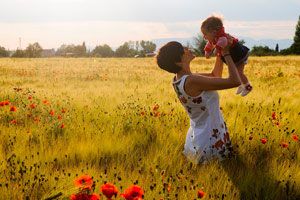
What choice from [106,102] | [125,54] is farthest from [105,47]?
[106,102]

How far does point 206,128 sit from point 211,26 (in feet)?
3.23

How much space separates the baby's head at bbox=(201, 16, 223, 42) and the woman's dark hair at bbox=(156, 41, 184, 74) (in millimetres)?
258

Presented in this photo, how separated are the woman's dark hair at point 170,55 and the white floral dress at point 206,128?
186 millimetres

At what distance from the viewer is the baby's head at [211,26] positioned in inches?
152

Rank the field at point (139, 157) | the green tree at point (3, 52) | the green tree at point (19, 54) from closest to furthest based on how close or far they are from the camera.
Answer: the field at point (139, 157) → the green tree at point (19, 54) → the green tree at point (3, 52)

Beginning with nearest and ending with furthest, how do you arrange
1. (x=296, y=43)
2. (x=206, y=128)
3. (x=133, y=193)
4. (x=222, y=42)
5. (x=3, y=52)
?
(x=133, y=193), (x=222, y=42), (x=206, y=128), (x=296, y=43), (x=3, y=52)

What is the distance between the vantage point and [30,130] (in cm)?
504

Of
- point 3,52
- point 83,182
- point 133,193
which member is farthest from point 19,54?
point 133,193

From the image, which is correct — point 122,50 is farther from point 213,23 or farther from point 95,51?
point 213,23

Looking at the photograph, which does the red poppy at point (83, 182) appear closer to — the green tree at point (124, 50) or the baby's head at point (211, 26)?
the baby's head at point (211, 26)

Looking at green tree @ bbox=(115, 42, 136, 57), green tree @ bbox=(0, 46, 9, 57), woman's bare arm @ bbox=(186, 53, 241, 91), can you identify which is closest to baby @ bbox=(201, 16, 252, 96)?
woman's bare arm @ bbox=(186, 53, 241, 91)

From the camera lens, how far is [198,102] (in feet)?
13.8

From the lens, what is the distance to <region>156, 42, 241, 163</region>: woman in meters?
4.00

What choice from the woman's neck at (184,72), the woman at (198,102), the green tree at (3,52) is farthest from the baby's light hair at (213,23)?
the green tree at (3,52)
